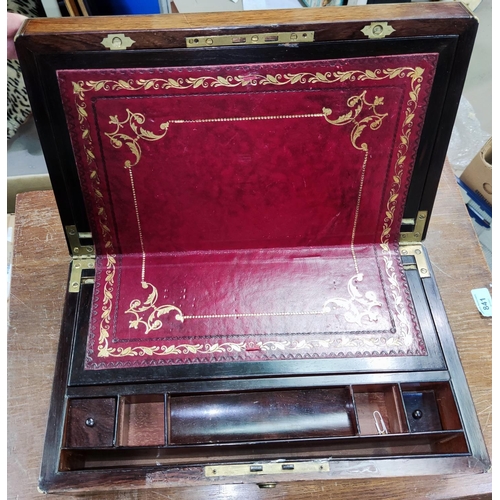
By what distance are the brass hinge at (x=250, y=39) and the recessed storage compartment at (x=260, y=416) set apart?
0.62 m

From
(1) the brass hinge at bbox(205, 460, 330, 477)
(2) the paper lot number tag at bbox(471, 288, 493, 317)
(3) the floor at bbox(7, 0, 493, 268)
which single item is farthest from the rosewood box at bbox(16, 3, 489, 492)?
(3) the floor at bbox(7, 0, 493, 268)

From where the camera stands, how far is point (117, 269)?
3.58 ft

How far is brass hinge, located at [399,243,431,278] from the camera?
1087 mm

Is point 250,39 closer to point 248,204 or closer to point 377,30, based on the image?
point 377,30

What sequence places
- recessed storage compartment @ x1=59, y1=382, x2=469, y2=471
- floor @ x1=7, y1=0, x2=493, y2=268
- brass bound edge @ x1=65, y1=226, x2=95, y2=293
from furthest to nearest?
1. floor @ x1=7, y1=0, x2=493, y2=268
2. brass bound edge @ x1=65, y1=226, x2=95, y2=293
3. recessed storage compartment @ x1=59, y1=382, x2=469, y2=471

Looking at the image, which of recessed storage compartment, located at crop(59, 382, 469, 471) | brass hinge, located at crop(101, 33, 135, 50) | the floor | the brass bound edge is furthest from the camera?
the floor

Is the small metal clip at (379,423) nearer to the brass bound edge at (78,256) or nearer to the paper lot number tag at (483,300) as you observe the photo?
the paper lot number tag at (483,300)

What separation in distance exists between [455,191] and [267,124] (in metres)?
0.65

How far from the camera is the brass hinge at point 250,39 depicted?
0.81 metres

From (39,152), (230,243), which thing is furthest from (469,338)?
(39,152)

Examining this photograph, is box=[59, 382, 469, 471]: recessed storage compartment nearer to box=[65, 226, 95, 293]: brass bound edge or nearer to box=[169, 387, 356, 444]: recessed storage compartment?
box=[169, 387, 356, 444]: recessed storage compartment

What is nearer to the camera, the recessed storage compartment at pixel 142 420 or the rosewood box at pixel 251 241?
the rosewood box at pixel 251 241

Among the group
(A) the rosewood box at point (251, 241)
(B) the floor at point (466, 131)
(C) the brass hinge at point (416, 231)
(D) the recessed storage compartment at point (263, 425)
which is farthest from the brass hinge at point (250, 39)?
(B) the floor at point (466, 131)
